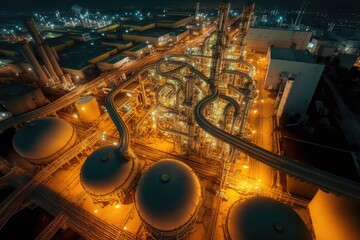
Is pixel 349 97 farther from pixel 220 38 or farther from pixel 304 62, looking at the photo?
pixel 220 38

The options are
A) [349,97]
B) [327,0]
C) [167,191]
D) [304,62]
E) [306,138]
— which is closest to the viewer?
[167,191]

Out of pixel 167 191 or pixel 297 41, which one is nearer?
pixel 167 191

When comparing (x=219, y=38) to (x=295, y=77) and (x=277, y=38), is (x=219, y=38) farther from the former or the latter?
(x=277, y=38)

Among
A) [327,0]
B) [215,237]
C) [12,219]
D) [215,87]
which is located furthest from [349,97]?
[327,0]

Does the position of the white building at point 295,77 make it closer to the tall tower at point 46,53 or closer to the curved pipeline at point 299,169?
the curved pipeline at point 299,169

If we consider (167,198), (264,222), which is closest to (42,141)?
(167,198)

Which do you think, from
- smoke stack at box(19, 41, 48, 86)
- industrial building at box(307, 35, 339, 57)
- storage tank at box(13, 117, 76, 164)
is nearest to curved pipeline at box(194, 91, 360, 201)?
storage tank at box(13, 117, 76, 164)
